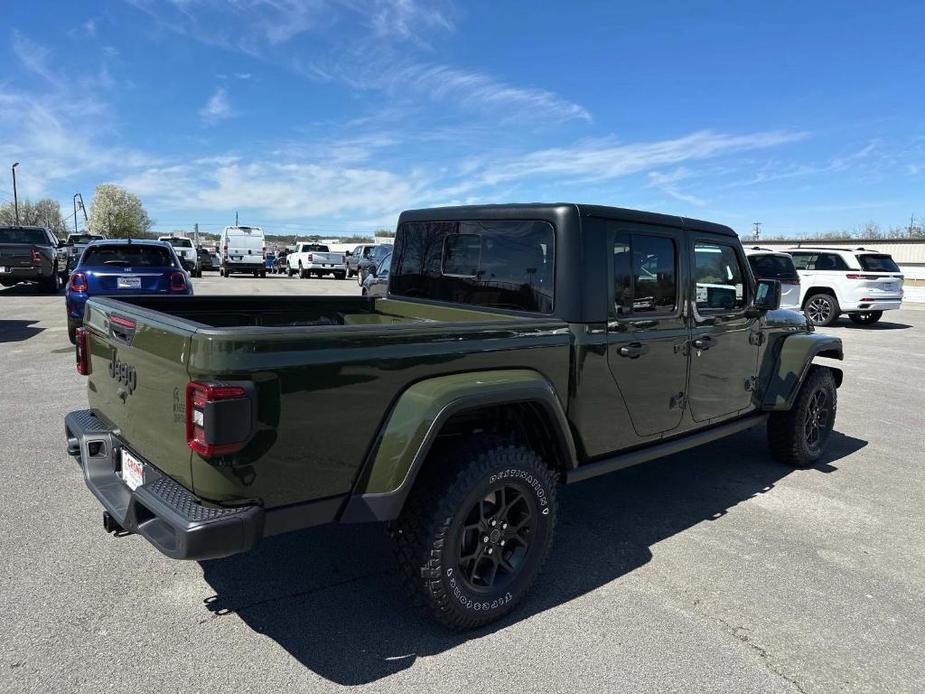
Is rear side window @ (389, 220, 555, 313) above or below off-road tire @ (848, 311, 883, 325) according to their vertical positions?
above

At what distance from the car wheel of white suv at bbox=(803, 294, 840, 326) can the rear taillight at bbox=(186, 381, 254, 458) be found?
1589 cm

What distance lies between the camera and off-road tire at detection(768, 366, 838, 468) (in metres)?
5.02

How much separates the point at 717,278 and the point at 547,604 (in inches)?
95.2

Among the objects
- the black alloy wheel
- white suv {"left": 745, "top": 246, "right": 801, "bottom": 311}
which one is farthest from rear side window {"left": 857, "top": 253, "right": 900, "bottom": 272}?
the black alloy wheel

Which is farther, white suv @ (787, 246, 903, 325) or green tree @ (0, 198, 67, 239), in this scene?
green tree @ (0, 198, 67, 239)

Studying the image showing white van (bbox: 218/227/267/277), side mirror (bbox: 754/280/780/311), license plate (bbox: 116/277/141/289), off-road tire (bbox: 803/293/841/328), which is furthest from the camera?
white van (bbox: 218/227/267/277)

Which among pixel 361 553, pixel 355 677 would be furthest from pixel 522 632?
pixel 361 553

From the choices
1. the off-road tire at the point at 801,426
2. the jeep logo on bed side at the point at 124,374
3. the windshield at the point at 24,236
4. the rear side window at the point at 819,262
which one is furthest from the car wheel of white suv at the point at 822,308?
the windshield at the point at 24,236

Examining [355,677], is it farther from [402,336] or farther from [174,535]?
[402,336]

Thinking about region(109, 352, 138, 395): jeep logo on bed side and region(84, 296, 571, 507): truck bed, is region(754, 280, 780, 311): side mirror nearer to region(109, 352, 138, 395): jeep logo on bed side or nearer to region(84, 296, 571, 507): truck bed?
region(84, 296, 571, 507): truck bed

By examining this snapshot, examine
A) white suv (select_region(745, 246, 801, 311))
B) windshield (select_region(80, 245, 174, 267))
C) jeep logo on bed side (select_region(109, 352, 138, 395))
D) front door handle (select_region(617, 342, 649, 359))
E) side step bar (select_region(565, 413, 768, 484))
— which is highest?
white suv (select_region(745, 246, 801, 311))

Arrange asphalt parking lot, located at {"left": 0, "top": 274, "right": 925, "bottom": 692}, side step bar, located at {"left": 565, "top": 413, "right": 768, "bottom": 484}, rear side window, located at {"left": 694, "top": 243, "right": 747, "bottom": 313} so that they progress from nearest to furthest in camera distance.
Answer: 1. asphalt parking lot, located at {"left": 0, "top": 274, "right": 925, "bottom": 692}
2. side step bar, located at {"left": 565, "top": 413, "right": 768, "bottom": 484}
3. rear side window, located at {"left": 694, "top": 243, "right": 747, "bottom": 313}

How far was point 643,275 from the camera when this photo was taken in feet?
11.9

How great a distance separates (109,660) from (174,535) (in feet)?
2.26
